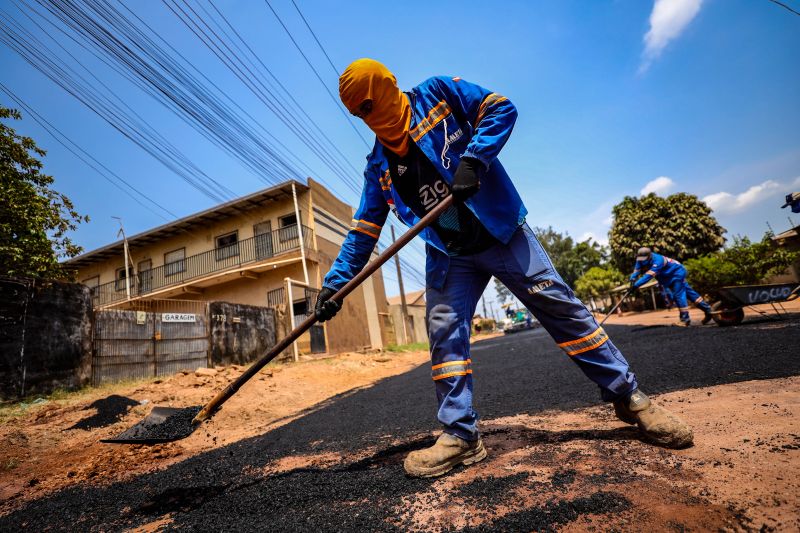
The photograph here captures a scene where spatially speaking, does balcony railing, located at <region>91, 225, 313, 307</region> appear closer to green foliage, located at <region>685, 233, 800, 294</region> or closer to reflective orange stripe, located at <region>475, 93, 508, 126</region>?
reflective orange stripe, located at <region>475, 93, 508, 126</region>

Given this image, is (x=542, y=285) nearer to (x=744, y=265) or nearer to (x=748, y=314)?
(x=748, y=314)

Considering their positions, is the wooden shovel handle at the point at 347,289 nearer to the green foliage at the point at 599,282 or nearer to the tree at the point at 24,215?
the tree at the point at 24,215

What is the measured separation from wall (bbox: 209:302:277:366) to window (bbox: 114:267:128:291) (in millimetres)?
12875

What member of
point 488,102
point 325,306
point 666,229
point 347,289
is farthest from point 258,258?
point 666,229

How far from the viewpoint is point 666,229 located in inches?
739

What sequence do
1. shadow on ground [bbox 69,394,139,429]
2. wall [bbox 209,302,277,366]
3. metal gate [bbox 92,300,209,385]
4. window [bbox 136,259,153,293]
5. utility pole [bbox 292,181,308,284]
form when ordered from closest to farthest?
shadow on ground [bbox 69,394,139,429], metal gate [bbox 92,300,209,385], wall [bbox 209,302,277,366], utility pole [bbox 292,181,308,284], window [bbox 136,259,153,293]

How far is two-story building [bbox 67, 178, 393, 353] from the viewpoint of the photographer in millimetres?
15098

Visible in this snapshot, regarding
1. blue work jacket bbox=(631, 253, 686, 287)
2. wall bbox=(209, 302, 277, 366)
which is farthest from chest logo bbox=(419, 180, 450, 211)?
wall bbox=(209, 302, 277, 366)

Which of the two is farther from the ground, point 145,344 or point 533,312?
point 145,344

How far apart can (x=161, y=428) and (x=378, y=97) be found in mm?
2278

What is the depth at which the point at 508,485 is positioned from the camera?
134cm

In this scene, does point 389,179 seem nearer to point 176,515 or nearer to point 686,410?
point 176,515

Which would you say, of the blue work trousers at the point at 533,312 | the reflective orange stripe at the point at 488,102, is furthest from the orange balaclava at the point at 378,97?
the blue work trousers at the point at 533,312

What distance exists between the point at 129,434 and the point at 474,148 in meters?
2.55
